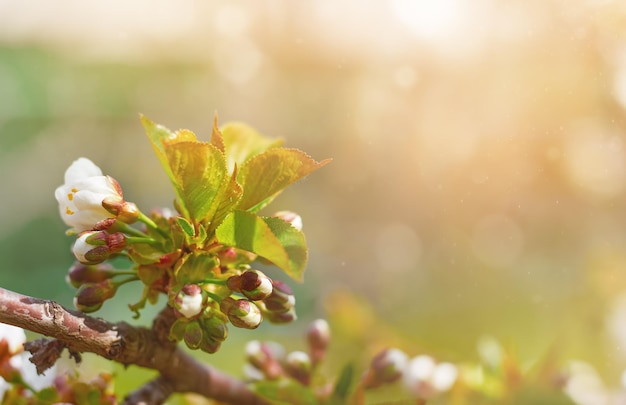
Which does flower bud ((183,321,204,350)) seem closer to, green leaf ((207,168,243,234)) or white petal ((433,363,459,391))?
green leaf ((207,168,243,234))

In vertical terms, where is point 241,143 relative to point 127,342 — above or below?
above

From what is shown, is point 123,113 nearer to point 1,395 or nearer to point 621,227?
point 621,227

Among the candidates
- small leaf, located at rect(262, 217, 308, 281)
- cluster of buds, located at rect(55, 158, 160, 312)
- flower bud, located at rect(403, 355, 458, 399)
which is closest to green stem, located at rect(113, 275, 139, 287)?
cluster of buds, located at rect(55, 158, 160, 312)

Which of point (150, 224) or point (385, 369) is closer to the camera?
point (150, 224)

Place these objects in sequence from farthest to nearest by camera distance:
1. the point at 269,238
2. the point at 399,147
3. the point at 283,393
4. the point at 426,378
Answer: the point at 399,147 < the point at 426,378 < the point at 283,393 < the point at 269,238

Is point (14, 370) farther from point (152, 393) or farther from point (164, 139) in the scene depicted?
point (164, 139)

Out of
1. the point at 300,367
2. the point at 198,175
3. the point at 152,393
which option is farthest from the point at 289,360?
the point at 198,175
